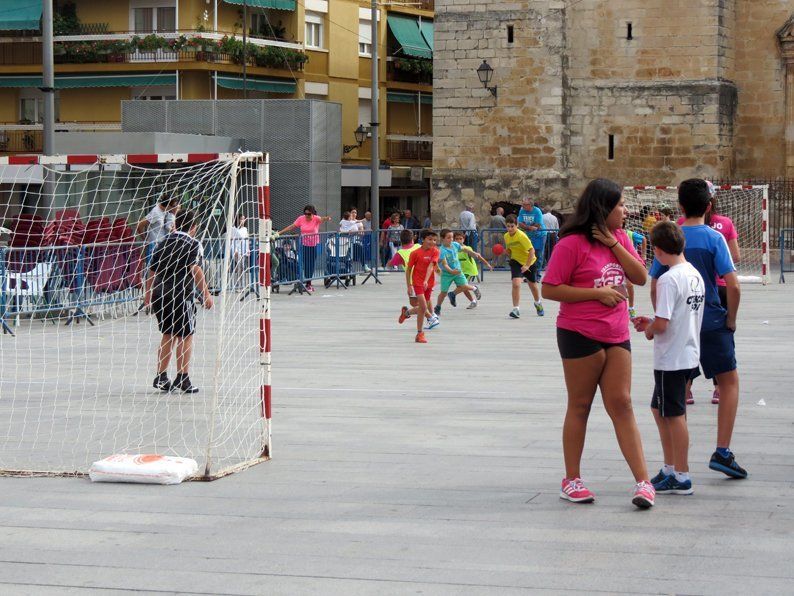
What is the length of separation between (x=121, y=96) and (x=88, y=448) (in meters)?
39.1

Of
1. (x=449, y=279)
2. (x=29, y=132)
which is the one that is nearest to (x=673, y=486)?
(x=449, y=279)

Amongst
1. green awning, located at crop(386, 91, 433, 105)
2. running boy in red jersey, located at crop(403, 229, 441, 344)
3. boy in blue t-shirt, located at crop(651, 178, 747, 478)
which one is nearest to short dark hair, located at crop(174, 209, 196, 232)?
running boy in red jersey, located at crop(403, 229, 441, 344)

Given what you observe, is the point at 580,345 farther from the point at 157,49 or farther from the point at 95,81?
the point at 95,81

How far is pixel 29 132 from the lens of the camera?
47344mm

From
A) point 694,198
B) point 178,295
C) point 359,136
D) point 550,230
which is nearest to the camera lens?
point 694,198

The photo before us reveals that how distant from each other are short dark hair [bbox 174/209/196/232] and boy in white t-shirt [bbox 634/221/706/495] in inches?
213

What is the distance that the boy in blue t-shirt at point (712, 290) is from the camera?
26.6 feet

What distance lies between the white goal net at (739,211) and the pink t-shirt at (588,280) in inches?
803

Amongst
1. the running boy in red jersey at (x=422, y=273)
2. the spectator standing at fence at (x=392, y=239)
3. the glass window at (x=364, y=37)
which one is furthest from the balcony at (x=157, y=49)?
the running boy in red jersey at (x=422, y=273)

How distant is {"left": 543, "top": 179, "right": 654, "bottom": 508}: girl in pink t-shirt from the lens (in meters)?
7.08

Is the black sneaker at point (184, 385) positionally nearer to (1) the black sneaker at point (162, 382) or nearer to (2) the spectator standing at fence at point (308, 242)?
(1) the black sneaker at point (162, 382)

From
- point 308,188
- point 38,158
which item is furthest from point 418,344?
point 308,188

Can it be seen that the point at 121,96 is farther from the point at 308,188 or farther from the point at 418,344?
the point at 418,344

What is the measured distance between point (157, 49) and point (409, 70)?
9.50 metres
